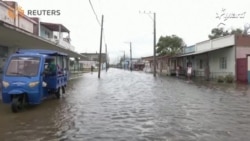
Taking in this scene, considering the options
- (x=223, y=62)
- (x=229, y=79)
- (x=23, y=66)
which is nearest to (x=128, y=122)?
(x=23, y=66)

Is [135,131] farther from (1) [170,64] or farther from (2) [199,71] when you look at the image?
(1) [170,64]

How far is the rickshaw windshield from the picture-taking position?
14.1 m

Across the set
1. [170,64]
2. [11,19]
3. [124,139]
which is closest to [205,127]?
[124,139]

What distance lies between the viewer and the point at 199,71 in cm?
4641

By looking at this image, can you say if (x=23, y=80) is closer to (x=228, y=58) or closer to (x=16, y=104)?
(x=16, y=104)

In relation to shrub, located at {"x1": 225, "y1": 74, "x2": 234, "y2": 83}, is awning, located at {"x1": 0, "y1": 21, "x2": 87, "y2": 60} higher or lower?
higher

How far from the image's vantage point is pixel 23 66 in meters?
14.3

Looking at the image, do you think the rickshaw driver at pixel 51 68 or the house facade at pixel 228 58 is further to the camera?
the house facade at pixel 228 58

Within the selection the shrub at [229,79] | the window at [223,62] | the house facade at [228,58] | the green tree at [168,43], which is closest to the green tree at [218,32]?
the green tree at [168,43]

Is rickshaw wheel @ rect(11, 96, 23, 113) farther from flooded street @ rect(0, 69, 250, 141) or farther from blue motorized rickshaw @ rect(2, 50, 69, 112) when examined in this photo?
flooded street @ rect(0, 69, 250, 141)

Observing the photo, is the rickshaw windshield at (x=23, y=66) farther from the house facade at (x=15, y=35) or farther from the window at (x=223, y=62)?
the window at (x=223, y=62)

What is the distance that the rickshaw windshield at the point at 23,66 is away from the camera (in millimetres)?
14056

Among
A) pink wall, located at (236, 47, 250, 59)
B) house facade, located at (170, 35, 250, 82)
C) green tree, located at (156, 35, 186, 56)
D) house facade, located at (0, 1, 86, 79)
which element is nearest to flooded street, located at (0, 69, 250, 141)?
house facade, located at (0, 1, 86, 79)

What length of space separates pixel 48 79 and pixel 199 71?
32594 millimetres
